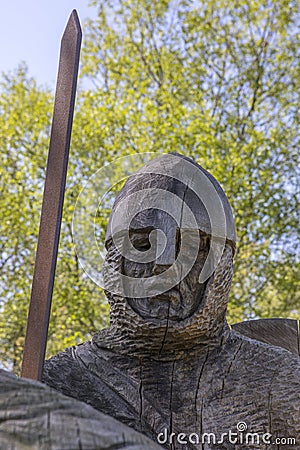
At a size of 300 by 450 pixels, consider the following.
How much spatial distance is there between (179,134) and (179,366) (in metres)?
8.56

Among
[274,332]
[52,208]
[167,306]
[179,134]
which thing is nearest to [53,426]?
[52,208]

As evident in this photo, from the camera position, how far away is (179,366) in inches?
99.8

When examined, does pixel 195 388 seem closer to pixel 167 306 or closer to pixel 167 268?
pixel 167 306

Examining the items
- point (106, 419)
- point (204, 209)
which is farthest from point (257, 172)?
point (106, 419)

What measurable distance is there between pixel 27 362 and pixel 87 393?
45 cm

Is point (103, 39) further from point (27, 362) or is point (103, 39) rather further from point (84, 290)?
point (27, 362)

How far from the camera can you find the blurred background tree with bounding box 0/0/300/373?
36.2 ft

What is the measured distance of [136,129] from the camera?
11.4m

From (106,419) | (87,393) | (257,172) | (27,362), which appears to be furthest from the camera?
(257,172)

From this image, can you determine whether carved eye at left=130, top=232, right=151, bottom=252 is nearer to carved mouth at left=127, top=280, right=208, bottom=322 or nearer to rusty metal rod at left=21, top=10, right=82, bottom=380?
carved mouth at left=127, top=280, right=208, bottom=322
